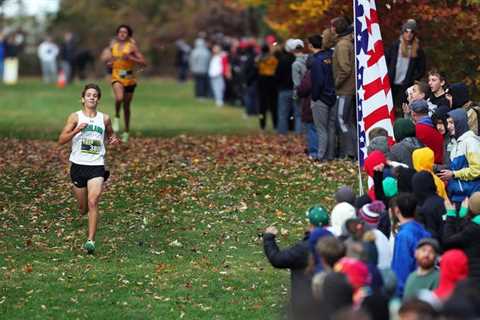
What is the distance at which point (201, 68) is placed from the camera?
47.2 meters

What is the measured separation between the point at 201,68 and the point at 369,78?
29924 millimetres

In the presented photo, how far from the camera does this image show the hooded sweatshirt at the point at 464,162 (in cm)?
1473

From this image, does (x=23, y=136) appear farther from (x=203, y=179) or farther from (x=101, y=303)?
(x=101, y=303)

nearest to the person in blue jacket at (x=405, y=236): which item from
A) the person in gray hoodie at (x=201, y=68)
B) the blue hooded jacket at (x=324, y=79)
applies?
the blue hooded jacket at (x=324, y=79)

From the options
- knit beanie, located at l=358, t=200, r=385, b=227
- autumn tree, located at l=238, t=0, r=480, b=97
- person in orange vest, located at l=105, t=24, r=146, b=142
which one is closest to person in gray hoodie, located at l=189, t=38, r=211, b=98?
autumn tree, located at l=238, t=0, r=480, b=97

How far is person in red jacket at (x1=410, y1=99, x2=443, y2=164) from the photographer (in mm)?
15219

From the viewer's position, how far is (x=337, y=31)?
67.0 feet

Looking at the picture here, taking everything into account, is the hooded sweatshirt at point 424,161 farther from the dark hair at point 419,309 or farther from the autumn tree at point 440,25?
the autumn tree at point 440,25

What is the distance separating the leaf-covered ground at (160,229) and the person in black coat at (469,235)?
206cm

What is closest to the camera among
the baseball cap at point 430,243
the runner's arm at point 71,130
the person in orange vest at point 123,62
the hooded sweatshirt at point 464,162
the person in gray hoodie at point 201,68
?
the baseball cap at point 430,243

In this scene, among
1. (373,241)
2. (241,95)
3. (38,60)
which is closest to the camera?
(373,241)

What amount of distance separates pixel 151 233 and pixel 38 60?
53.2m

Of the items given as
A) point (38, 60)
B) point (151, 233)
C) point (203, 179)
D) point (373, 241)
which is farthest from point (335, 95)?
point (38, 60)

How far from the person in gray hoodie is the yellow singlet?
23.2m
